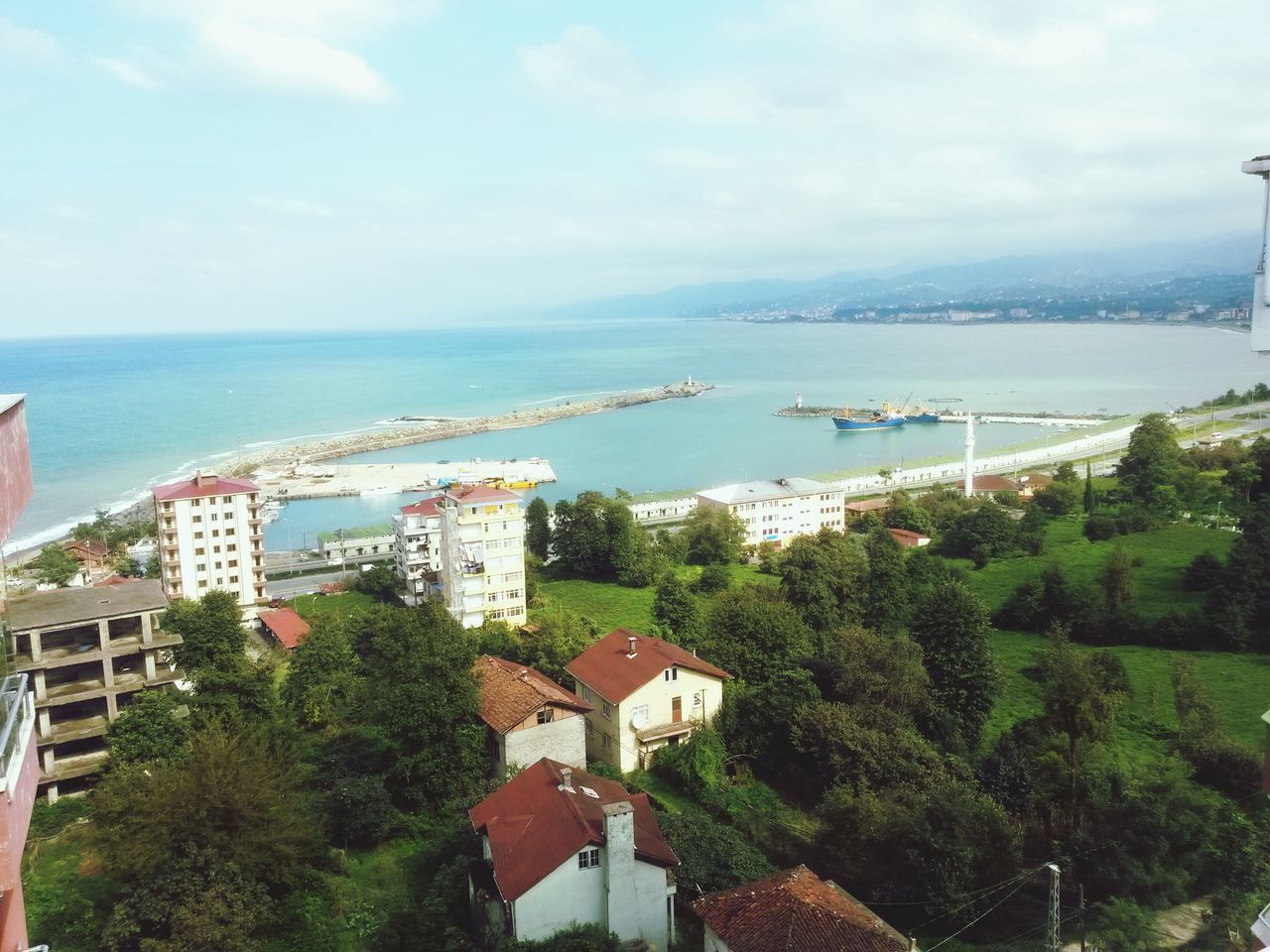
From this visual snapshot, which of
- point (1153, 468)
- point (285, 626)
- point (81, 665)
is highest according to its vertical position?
point (1153, 468)

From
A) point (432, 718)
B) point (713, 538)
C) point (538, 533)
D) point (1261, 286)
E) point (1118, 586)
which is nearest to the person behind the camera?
point (1261, 286)

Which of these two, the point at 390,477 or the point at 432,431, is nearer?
the point at 390,477

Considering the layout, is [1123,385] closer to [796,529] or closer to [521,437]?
[521,437]

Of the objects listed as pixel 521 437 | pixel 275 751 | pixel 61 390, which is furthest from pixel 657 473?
pixel 61 390

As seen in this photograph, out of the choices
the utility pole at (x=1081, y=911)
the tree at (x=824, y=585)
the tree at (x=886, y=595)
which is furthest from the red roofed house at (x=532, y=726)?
the tree at (x=886, y=595)

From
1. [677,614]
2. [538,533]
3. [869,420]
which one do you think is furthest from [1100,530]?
[869,420]

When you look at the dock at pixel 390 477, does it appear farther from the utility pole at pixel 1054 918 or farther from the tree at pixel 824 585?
the utility pole at pixel 1054 918

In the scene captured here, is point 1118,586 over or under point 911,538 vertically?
over

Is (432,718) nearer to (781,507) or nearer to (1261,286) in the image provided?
(1261,286)
